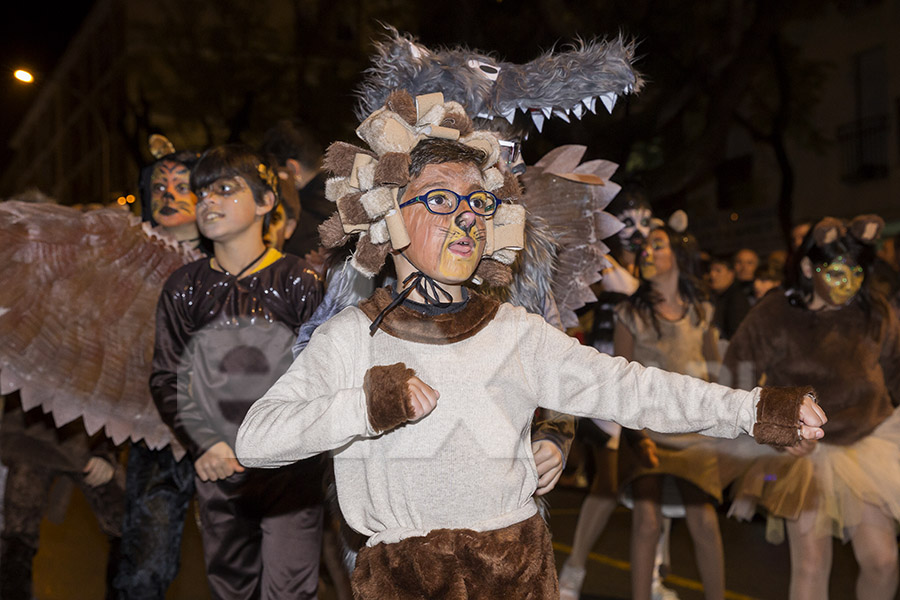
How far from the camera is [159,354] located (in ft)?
11.9

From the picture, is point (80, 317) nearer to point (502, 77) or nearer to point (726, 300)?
point (502, 77)

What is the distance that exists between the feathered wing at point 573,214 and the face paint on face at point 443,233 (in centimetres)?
90

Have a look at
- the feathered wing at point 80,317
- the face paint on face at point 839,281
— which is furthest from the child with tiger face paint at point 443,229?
the face paint on face at point 839,281

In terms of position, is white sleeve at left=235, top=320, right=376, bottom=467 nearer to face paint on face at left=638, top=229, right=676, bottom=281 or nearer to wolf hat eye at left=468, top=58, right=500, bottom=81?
wolf hat eye at left=468, top=58, right=500, bottom=81

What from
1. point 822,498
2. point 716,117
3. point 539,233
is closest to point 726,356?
point 822,498

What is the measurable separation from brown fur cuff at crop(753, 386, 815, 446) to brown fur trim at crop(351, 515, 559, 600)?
616mm

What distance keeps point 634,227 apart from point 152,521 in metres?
2.62

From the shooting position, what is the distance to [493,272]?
2725mm

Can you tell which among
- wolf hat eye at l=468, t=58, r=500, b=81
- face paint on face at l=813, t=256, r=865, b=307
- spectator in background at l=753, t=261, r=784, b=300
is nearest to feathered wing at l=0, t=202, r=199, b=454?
wolf hat eye at l=468, t=58, r=500, b=81

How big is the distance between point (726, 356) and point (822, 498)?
750 millimetres

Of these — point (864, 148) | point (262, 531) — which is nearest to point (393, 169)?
point (262, 531)

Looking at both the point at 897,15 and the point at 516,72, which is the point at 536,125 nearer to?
the point at 516,72

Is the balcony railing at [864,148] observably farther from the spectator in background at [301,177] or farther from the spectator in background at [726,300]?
the spectator in background at [301,177]

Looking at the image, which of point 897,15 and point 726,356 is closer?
point 726,356
